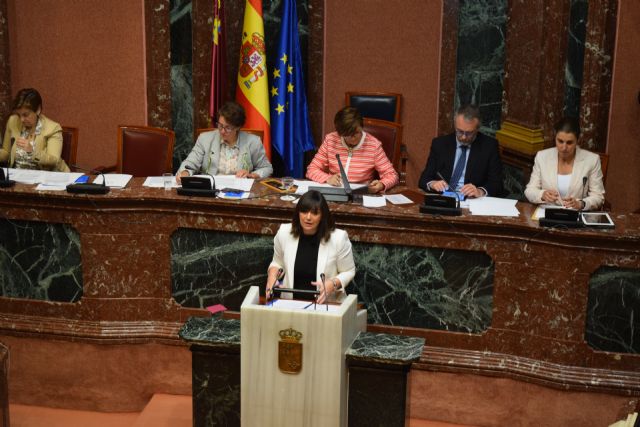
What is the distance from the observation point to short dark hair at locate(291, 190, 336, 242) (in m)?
4.64

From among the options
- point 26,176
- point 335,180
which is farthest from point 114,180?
point 335,180

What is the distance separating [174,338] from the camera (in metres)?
5.36

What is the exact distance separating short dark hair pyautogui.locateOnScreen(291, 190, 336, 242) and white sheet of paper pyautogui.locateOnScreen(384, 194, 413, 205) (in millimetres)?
576

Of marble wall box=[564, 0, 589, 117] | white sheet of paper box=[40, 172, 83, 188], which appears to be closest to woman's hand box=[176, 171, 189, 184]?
white sheet of paper box=[40, 172, 83, 188]

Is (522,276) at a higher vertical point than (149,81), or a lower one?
lower

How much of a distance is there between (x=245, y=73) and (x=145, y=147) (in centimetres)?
116

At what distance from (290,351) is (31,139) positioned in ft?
10.2

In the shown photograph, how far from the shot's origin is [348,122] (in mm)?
5734

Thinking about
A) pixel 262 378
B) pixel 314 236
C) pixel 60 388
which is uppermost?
pixel 314 236

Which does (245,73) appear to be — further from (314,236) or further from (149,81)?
(314,236)

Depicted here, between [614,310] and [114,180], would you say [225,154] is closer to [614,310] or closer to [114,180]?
[114,180]

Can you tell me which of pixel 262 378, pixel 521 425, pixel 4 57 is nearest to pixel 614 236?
pixel 521 425

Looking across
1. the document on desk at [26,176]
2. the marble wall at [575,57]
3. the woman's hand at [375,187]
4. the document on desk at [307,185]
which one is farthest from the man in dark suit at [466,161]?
the document on desk at [26,176]

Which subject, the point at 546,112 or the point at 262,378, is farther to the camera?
the point at 546,112
